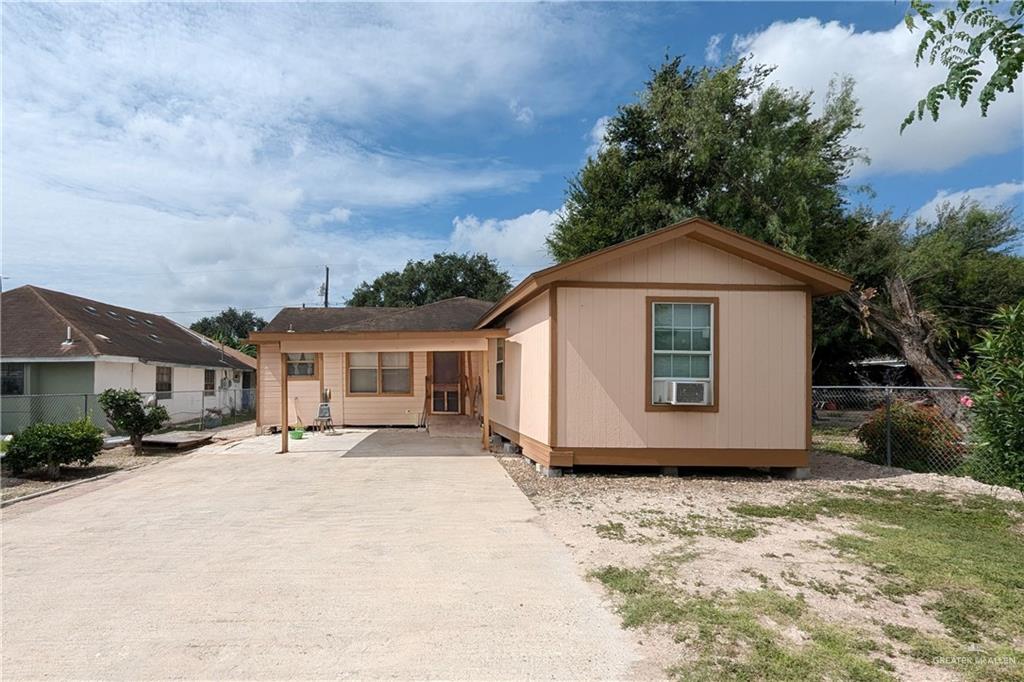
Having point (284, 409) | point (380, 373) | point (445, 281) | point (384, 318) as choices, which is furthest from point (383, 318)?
point (445, 281)

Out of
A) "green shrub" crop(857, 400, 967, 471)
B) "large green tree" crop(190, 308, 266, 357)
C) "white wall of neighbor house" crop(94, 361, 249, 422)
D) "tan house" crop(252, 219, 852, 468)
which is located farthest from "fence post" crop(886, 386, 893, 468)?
"large green tree" crop(190, 308, 266, 357)

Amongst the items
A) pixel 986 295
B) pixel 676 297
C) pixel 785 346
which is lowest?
pixel 785 346

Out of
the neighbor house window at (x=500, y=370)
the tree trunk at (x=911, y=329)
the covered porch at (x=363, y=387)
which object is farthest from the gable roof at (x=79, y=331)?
the tree trunk at (x=911, y=329)

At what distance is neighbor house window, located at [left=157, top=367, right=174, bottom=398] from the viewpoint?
20969 millimetres

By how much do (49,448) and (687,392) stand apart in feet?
31.6

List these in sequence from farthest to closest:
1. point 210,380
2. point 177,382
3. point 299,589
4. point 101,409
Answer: point 210,380
point 177,382
point 101,409
point 299,589

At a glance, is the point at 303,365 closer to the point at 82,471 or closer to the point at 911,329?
the point at 82,471

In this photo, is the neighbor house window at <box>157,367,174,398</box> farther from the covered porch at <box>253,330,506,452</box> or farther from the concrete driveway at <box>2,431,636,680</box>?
the concrete driveway at <box>2,431,636,680</box>

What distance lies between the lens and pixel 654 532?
598 centimetres

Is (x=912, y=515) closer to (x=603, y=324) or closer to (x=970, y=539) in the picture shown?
(x=970, y=539)

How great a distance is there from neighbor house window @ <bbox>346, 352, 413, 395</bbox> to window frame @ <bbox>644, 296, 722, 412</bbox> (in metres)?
8.54

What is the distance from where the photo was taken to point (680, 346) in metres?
9.16

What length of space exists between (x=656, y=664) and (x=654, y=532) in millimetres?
2751

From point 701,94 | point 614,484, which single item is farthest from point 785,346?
point 701,94
